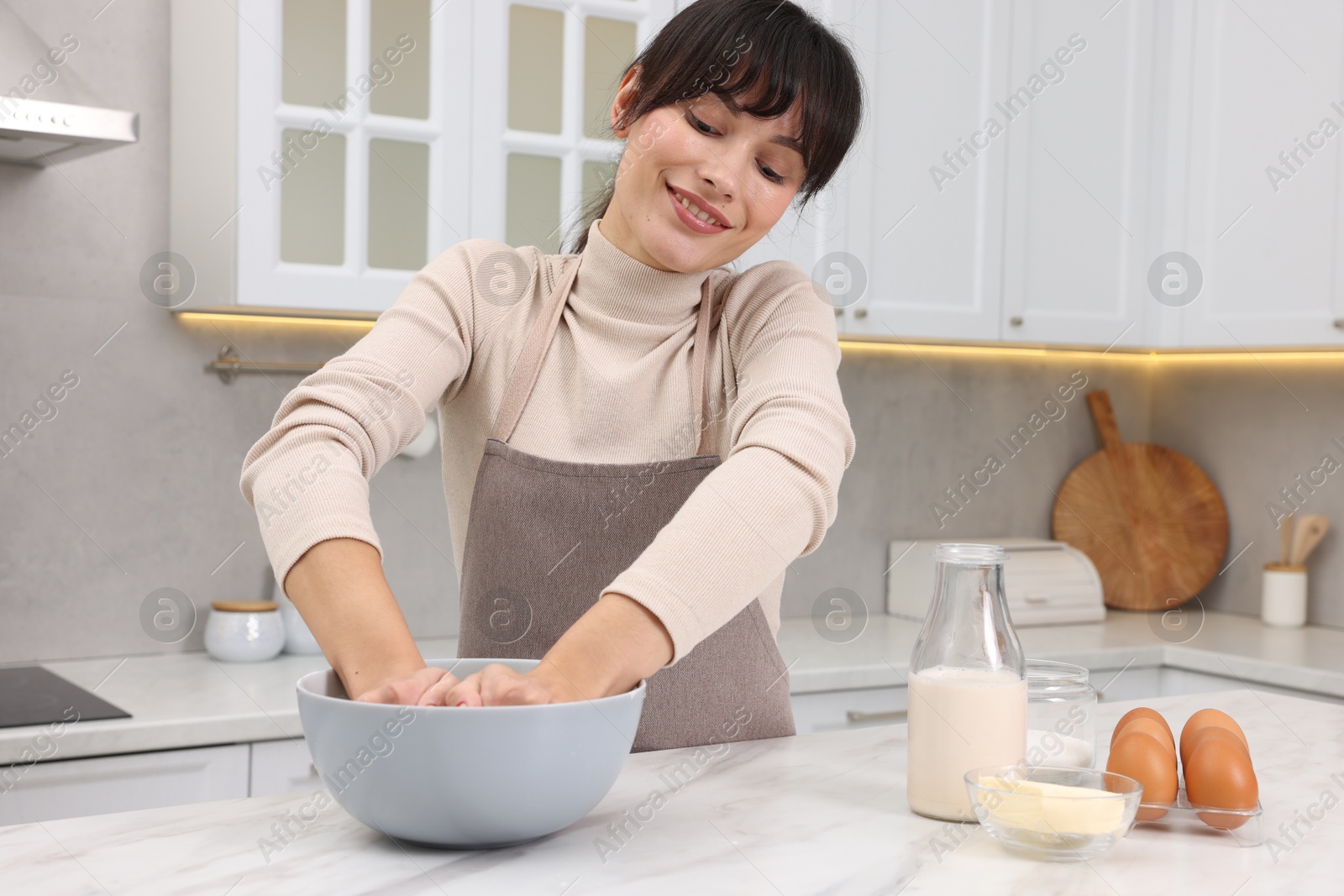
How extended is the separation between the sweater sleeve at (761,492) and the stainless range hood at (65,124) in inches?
41.7

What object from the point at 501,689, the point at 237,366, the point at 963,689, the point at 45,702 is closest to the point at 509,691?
the point at 501,689

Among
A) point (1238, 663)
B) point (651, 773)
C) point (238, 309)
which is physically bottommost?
Answer: point (1238, 663)

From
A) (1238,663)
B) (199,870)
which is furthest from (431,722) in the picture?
(1238,663)

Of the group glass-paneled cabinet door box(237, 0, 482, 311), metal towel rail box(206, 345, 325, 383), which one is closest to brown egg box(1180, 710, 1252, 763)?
glass-paneled cabinet door box(237, 0, 482, 311)

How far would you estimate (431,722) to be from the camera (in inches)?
25.1

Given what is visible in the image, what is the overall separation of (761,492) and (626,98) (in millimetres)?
477

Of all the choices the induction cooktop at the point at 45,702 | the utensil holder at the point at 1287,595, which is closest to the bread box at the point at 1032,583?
the utensil holder at the point at 1287,595

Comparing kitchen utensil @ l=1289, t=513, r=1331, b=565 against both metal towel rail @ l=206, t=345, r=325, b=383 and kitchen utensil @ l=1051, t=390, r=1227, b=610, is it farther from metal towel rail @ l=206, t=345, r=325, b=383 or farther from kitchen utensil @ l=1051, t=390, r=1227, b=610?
metal towel rail @ l=206, t=345, r=325, b=383

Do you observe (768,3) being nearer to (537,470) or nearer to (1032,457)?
(537,470)

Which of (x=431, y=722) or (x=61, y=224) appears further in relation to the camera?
(x=61, y=224)

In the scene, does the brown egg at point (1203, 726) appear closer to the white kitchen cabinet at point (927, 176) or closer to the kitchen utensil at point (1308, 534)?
the white kitchen cabinet at point (927, 176)

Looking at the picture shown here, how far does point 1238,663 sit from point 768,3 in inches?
67.0

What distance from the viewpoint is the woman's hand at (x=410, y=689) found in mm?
684

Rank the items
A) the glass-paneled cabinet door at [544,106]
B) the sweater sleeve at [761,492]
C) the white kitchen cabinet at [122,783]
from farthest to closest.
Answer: the glass-paneled cabinet door at [544,106]
the white kitchen cabinet at [122,783]
the sweater sleeve at [761,492]
